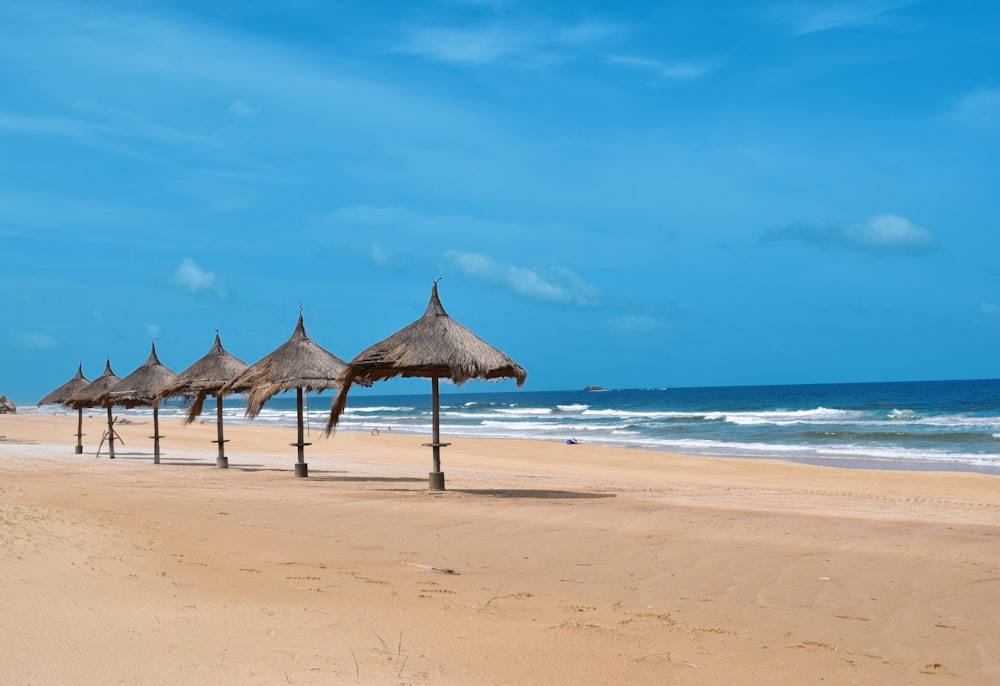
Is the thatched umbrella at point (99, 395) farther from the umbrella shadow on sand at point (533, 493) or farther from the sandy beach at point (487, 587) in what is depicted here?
the umbrella shadow on sand at point (533, 493)

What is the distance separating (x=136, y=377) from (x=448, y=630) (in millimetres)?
17871

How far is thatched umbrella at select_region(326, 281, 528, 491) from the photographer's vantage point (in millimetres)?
13078

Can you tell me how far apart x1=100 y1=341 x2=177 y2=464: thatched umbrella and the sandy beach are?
22.7 ft

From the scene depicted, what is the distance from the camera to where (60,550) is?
6840 millimetres

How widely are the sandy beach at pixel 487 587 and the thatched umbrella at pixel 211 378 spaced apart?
4.35m

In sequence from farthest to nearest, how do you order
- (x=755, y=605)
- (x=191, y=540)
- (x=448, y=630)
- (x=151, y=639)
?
(x=191, y=540)
(x=755, y=605)
(x=448, y=630)
(x=151, y=639)

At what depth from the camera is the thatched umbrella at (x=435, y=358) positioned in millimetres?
13078

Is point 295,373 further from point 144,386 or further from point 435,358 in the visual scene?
point 144,386

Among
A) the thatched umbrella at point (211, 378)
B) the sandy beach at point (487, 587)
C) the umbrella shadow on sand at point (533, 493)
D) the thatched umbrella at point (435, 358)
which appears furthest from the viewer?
the thatched umbrella at point (211, 378)

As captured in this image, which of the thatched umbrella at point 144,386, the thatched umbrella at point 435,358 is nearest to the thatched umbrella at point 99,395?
the thatched umbrella at point 144,386

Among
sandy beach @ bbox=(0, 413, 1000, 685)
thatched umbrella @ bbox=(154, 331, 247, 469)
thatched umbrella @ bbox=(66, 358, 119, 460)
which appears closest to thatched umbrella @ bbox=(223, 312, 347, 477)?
thatched umbrella @ bbox=(154, 331, 247, 469)

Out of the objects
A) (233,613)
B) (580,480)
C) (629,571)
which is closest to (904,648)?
(629,571)

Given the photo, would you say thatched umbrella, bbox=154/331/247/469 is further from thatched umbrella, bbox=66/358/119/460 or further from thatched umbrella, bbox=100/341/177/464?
thatched umbrella, bbox=66/358/119/460

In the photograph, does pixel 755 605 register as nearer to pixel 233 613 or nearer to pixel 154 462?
pixel 233 613
